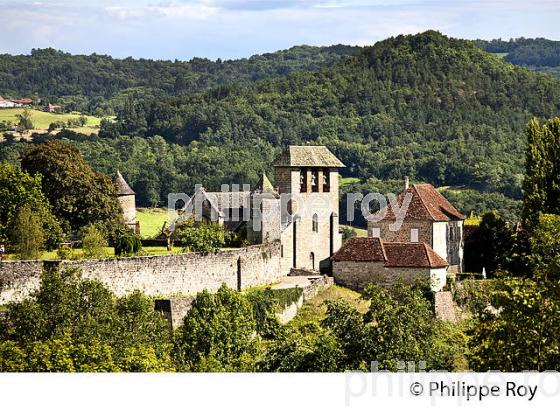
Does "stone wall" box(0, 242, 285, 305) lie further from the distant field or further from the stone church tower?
the distant field

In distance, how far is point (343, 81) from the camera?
99250mm

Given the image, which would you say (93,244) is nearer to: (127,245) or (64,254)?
(127,245)

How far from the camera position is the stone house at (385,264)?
126 feet

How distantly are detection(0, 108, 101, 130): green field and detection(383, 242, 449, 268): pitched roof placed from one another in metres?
51.1

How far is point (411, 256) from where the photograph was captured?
38.6 meters

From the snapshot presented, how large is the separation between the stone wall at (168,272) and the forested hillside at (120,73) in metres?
53.6

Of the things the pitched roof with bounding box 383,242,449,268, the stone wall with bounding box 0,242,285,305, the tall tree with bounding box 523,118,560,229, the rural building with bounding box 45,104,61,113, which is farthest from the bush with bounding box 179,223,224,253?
the rural building with bounding box 45,104,61,113

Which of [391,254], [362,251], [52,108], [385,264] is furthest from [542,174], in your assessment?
[52,108]

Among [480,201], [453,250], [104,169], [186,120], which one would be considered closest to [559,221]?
[453,250]

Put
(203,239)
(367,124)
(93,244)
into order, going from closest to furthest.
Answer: (93,244) < (203,239) < (367,124)

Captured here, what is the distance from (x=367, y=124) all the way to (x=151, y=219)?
34.8 meters

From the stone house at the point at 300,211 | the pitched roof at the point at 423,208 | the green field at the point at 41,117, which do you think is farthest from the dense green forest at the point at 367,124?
the stone house at the point at 300,211

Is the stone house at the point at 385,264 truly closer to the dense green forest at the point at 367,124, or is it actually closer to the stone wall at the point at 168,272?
the stone wall at the point at 168,272

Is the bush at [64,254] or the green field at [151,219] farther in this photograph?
the green field at [151,219]
